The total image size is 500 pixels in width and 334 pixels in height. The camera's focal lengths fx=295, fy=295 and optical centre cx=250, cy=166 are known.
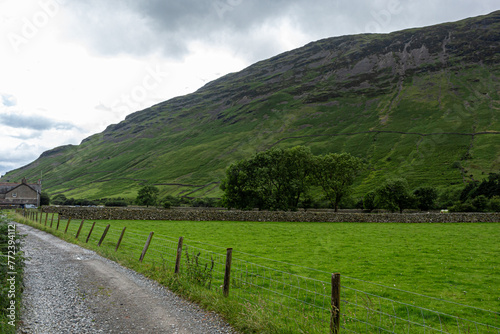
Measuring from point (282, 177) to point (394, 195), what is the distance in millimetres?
36776

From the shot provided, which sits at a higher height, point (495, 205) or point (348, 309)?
point (495, 205)

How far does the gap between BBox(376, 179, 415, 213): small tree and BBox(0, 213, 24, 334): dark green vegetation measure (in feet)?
291

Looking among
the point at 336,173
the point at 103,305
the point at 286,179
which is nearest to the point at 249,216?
the point at 286,179

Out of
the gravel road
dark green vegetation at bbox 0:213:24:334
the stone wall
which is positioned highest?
dark green vegetation at bbox 0:213:24:334

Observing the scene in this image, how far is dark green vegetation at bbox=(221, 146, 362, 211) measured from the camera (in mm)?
68000

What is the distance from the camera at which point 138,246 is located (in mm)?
19859

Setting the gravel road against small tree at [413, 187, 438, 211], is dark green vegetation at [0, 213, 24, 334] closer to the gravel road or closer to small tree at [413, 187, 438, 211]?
the gravel road

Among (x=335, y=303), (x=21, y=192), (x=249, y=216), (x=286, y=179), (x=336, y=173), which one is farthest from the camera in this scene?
(x=21, y=192)

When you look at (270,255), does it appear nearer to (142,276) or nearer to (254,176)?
(142,276)

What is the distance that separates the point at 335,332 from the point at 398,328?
3.19 metres

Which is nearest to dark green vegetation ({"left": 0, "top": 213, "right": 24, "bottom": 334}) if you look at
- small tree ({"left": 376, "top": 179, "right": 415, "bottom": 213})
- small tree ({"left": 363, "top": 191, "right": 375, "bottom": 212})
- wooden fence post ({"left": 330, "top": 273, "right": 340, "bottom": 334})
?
wooden fence post ({"left": 330, "top": 273, "right": 340, "bottom": 334})

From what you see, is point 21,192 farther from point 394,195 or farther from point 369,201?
point 394,195

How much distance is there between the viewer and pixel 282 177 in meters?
71.4

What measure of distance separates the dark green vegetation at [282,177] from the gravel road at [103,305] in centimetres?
5454
